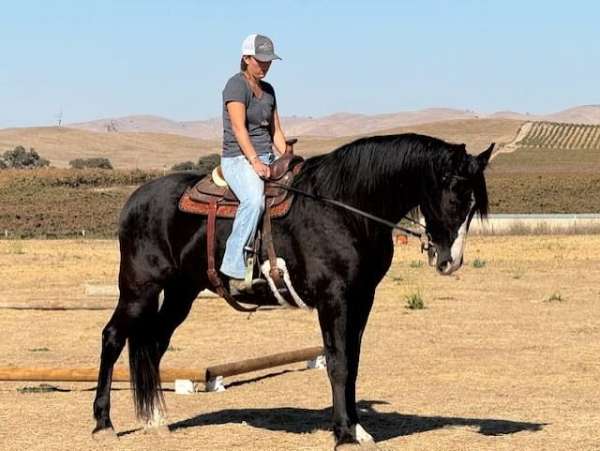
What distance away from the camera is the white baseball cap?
28.2 ft

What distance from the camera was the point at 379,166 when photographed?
8.33m

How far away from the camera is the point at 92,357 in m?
14.4

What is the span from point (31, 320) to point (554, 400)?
10410mm

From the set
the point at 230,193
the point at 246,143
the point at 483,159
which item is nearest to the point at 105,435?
the point at 230,193

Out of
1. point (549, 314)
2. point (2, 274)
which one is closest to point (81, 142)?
point (2, 274)

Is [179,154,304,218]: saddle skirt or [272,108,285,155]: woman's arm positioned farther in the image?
[272,108,285,155]: woman's arm

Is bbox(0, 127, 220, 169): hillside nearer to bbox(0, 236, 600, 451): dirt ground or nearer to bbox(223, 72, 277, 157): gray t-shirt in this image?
bbox(0, 236, 600, 451): dirt ground

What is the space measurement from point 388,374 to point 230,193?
462 centimetres

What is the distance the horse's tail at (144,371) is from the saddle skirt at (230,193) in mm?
1075

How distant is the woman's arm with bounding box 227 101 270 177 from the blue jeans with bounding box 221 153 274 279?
96 mm

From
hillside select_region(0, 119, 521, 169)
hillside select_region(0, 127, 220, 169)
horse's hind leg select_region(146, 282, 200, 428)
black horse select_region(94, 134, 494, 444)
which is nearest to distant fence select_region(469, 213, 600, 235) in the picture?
horse's hind leg select_region(146, 282, 200, 428)

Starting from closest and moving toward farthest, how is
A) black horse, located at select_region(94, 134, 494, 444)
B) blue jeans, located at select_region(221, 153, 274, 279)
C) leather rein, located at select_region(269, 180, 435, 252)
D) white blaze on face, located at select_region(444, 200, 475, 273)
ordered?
white blaze on face, located at select_region(444, 200, 475, 273) < black horse, located at select_region(94, 134, 494, 444) < leather rein, located at select_region(269, 180, 435, 252) < blue jeans, located at select_region(221, 153, 274, 279)

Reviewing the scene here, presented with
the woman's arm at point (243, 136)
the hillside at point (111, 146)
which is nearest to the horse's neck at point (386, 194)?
the woman's arm at point (243, 136)

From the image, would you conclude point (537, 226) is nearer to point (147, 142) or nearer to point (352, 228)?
point (352, 228)
